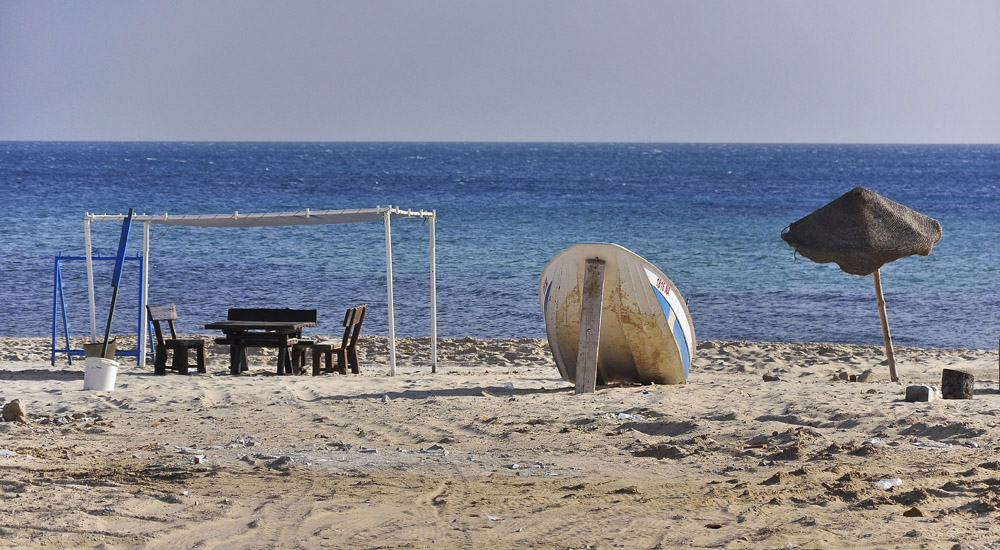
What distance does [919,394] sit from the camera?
27.4ft

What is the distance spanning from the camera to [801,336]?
1642cm

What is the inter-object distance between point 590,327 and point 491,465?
11.0 feet

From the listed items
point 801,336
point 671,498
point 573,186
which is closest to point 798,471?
point 671,498

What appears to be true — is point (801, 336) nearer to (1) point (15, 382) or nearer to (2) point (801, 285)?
(2) point (801, 285)

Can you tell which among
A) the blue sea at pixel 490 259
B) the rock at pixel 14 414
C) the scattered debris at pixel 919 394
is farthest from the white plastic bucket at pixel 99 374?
the scattered debris at pixel 919 394

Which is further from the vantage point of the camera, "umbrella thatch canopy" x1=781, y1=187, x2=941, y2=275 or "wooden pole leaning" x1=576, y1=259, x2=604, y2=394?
"umbrella thatch canopy" x1=781, y1=187, x2=941, y2=275

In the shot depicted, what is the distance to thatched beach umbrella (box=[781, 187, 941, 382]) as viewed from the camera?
9883mm

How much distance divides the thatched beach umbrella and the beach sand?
1.30m

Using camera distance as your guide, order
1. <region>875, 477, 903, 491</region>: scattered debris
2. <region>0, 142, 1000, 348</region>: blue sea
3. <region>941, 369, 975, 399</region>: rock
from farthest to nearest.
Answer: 1. <region>0, 142, 1000, 348</region>: blue sea
2. <region>941, 369, 975, 399</region>: rock
3. <region>875, 477, 903, 491</region>: scattered debris

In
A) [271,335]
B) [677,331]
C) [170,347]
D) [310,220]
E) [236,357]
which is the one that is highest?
[310,220]


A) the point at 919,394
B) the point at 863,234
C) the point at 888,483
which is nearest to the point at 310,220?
the point at 863,234

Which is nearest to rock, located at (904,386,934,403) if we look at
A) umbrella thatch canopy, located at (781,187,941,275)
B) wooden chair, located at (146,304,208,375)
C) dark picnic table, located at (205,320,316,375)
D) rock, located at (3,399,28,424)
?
umbrella thatch canopy, located at (781,187,941,275)

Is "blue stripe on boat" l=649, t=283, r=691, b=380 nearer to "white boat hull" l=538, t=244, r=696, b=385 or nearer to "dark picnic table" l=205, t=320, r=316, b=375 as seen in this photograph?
"white boat hull" l=538, t=244, r=696, b=385

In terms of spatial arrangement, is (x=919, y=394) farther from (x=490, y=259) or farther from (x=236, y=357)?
(x=490, y=259)
